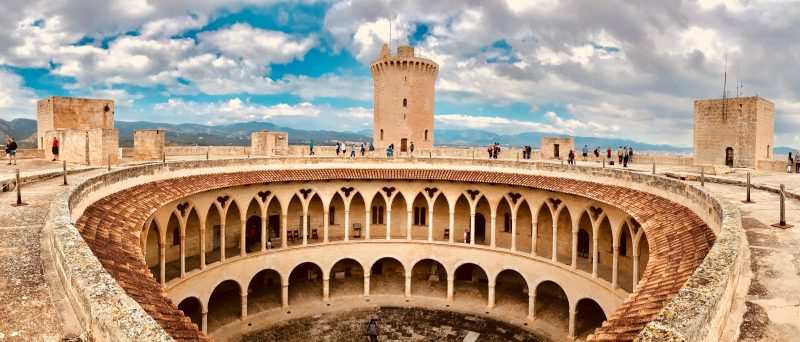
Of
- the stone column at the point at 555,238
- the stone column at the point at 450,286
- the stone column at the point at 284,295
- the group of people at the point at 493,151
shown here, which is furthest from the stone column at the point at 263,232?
the group of people at the point at 493,151

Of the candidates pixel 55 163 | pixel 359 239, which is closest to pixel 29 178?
pixel 55 163

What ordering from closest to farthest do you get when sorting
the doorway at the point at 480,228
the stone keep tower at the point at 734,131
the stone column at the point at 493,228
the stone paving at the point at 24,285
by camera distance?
the stone paving at the point at 24,285, the stone column at the point at 493,228, the stone keep tower at the point at 734,131, the doorway at the point at 480,228

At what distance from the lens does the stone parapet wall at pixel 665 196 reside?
583cm

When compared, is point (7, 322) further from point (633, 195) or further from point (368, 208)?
point (368, 208)

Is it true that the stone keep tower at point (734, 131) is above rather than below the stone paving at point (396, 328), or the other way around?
above

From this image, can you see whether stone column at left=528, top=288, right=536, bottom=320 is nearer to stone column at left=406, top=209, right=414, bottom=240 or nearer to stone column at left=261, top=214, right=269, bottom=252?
stone column at left=406, top=209, right=414, bottom=240

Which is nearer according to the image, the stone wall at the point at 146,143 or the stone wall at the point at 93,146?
the stone wall at the point at 93,146

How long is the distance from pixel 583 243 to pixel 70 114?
3355 centimetres

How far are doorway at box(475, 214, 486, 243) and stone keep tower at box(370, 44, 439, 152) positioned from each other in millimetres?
14254

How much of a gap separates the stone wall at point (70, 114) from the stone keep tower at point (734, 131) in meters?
40.5

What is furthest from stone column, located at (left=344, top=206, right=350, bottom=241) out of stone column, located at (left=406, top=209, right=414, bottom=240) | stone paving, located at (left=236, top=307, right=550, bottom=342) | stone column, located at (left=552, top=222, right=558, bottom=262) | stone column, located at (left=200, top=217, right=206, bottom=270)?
stone column, located at (left=552, top=222, right=558, bottom=262)

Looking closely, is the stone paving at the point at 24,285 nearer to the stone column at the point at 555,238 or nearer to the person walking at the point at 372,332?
the person walking at the point at 372,332

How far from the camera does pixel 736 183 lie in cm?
2336

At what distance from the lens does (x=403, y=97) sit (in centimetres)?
4756
